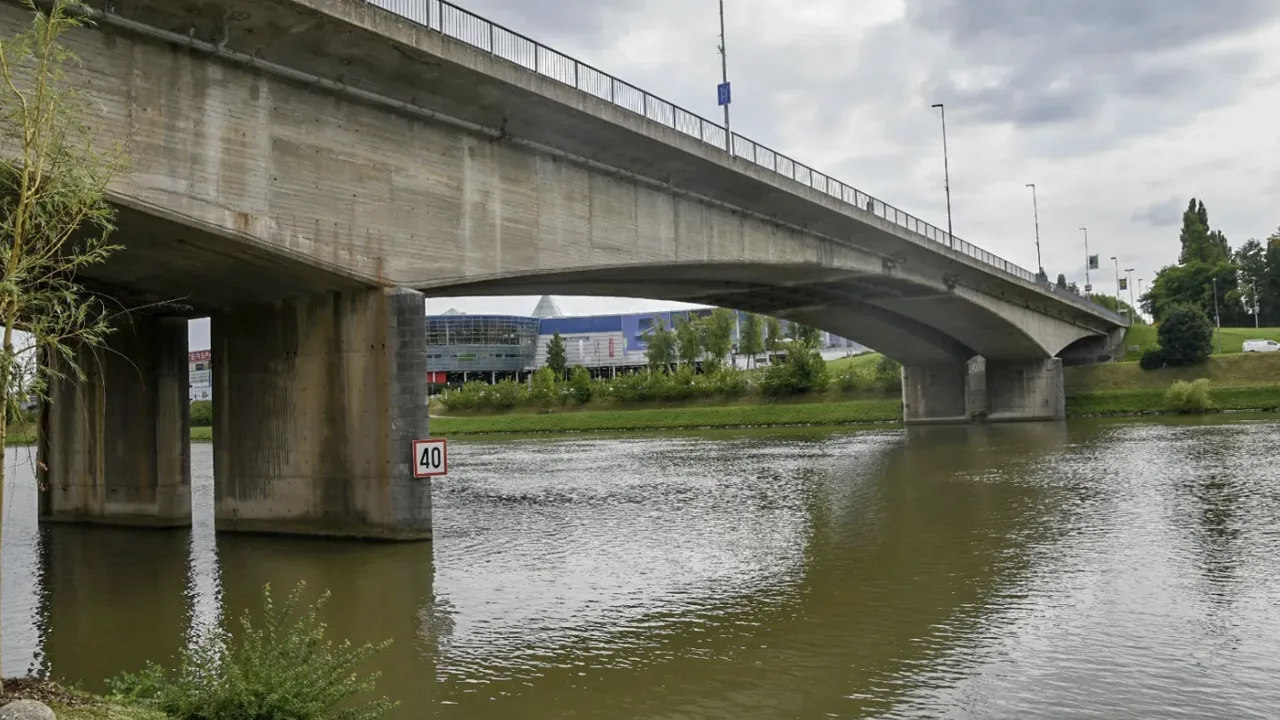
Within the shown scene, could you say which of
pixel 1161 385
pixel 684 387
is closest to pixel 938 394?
pixel 1161 385

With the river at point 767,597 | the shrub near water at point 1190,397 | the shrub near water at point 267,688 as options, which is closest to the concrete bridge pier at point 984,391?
the shrub near water at point 1190,397

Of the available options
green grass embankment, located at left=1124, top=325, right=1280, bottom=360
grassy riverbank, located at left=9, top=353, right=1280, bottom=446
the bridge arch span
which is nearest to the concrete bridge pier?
the bridge arch span

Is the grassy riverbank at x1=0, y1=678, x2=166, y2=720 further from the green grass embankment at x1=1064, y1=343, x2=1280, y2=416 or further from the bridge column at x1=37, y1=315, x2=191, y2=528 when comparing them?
the green grass embankment at x1=1064, y1=343, x2=1280, y2=416

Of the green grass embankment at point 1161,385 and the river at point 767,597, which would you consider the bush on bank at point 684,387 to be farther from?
the river at point 767,597

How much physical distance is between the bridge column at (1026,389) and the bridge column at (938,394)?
1913 millimetres

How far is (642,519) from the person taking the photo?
73.8 feet

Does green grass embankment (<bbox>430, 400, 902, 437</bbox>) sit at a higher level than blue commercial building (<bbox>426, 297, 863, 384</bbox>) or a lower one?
lower

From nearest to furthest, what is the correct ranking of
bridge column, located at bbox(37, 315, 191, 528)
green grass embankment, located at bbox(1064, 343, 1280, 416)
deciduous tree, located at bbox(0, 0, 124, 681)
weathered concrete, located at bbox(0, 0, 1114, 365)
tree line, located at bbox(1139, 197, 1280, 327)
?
deciduous tree, located at bbox(0, 0, 124, 681)
weathered concrete, located at bbox(0, 0, 1114, 365)
bridge column, located at bbox(37, 315, 191, 528)
green grass embankment, located at bbox(1064, 343, 1280, 416)
tree line, located at bbox(1139, 197, 1280, 327)

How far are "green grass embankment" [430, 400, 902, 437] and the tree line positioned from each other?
2154 inches

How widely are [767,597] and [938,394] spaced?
2468 inches

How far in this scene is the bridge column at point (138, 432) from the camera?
24.5 m

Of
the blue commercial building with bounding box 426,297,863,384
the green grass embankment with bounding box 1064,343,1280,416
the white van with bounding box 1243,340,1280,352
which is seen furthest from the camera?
the blue commercial building with bounding box 426,297,863,384

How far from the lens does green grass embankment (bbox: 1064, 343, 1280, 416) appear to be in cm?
6291

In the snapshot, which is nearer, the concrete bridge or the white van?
the concrete bridge
